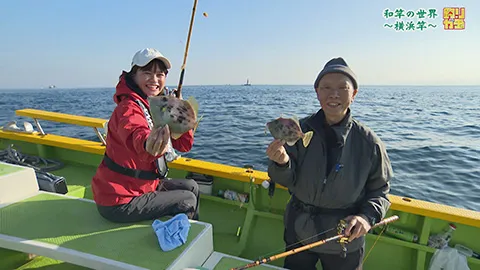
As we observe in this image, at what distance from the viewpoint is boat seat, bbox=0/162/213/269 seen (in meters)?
2.45

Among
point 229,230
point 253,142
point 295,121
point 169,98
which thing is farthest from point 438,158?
point 169,98

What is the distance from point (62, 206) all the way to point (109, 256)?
123 cm

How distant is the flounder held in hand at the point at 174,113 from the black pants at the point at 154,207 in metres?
0.97

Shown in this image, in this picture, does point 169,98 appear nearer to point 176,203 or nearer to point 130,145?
point 130,145

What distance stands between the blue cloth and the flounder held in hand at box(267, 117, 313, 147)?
3.96ft

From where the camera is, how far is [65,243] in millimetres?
2600

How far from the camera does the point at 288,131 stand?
8.07ft

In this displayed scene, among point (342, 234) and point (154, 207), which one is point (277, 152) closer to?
point (342, 234)

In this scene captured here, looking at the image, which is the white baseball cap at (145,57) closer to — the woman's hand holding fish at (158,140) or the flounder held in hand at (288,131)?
the woman's hand holding fish at (158,140)

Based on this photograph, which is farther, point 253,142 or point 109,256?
point 253,142

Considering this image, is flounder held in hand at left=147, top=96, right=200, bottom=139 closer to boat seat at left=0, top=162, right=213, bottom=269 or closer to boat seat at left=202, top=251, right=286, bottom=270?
boat seat at left=0, top=162, right=213, bottom=269

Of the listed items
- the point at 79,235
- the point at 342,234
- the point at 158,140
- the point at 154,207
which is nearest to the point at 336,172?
the point at 342,234

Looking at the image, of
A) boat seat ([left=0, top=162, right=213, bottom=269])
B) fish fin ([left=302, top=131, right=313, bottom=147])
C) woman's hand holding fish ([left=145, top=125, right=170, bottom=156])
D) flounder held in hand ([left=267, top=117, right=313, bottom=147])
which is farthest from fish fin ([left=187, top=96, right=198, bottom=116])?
boat seat ([left=0, top=162, right=213, bottom=269])

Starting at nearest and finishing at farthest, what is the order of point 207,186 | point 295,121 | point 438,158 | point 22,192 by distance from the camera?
point 295,121, point 22,192, point 207,186, point 438,158
